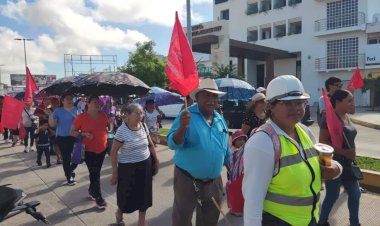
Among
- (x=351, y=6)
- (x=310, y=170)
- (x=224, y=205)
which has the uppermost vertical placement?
(x=351, y=6)

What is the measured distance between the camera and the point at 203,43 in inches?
1037

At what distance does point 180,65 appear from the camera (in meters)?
3.33

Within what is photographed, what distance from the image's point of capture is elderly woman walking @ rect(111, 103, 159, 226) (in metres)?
4.30

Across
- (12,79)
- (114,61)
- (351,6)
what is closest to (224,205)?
(351,6)

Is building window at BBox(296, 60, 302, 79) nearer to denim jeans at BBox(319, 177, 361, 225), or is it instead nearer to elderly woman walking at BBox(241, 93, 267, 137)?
elderly woman walking at BBox(241, 93, 267, 137)

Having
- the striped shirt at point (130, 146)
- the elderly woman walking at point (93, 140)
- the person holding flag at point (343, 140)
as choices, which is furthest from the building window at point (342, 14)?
the striped shirt at point (130, 146)

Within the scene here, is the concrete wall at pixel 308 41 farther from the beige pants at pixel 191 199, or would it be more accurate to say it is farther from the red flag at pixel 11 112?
the beige pants at pixel 191 199

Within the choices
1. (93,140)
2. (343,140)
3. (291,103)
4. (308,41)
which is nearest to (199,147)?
(291,103)

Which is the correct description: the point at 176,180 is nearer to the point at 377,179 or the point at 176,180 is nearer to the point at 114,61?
the point at 377,179

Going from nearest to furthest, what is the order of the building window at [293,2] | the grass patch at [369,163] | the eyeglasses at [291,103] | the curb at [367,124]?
the eyeglasses at [291,103]
the grass patch at [369,163]
the curb at [367,124]
the building window at [293,2]

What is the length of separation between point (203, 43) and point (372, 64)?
13767 millimetres

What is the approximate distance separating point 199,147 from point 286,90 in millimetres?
1330

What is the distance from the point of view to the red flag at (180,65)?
3.28 meters

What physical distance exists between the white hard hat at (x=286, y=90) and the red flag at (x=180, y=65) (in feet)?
3.86
